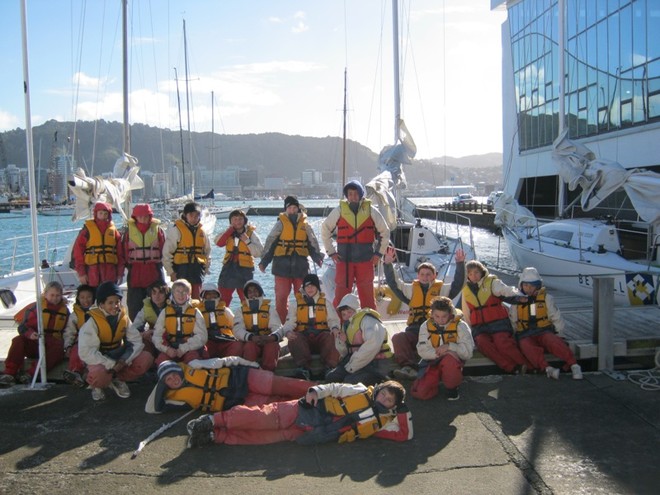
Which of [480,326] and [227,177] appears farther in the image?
[227,177]

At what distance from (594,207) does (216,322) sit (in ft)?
40.1

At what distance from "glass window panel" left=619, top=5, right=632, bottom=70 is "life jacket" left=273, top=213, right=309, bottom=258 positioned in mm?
19680

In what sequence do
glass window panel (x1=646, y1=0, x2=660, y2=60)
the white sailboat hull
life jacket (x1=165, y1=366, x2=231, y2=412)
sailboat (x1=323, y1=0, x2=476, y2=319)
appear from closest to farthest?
1. life jacket (x1=165, y1=366, x2=231, y2=412)
2. the white sailboat hull
3. sailboat (x1=323, y1=0, x2=476, y2=319)
4. glass window panel (x1=646, y1=0, x2=660, y2=60)

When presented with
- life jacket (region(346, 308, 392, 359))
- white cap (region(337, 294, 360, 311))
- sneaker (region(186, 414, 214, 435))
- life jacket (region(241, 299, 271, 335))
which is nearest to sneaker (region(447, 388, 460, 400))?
life jacket (region(346, 308, 392, 359))

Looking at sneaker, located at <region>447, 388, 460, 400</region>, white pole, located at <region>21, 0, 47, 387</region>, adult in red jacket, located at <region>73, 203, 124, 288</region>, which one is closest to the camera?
Result: sneaker, located at <region>447, 388, 460, 400</region>

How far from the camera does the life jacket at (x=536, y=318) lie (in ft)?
20.0

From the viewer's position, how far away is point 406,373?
5.81 m

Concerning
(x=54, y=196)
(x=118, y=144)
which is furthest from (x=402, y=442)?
(x=118, y=144)

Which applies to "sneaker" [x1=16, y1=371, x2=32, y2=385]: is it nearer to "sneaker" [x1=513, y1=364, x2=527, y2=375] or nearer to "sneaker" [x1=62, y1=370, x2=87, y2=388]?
"sneaker" [x1=62, y1=370, x2=87, y2=388]

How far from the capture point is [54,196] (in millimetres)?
92938

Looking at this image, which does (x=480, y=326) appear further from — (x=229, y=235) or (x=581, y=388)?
(x=229, y=235)

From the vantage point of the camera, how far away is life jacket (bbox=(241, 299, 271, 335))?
6043 millimetres

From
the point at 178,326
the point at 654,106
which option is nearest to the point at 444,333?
the point at 178,326

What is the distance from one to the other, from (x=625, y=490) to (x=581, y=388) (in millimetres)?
1981
